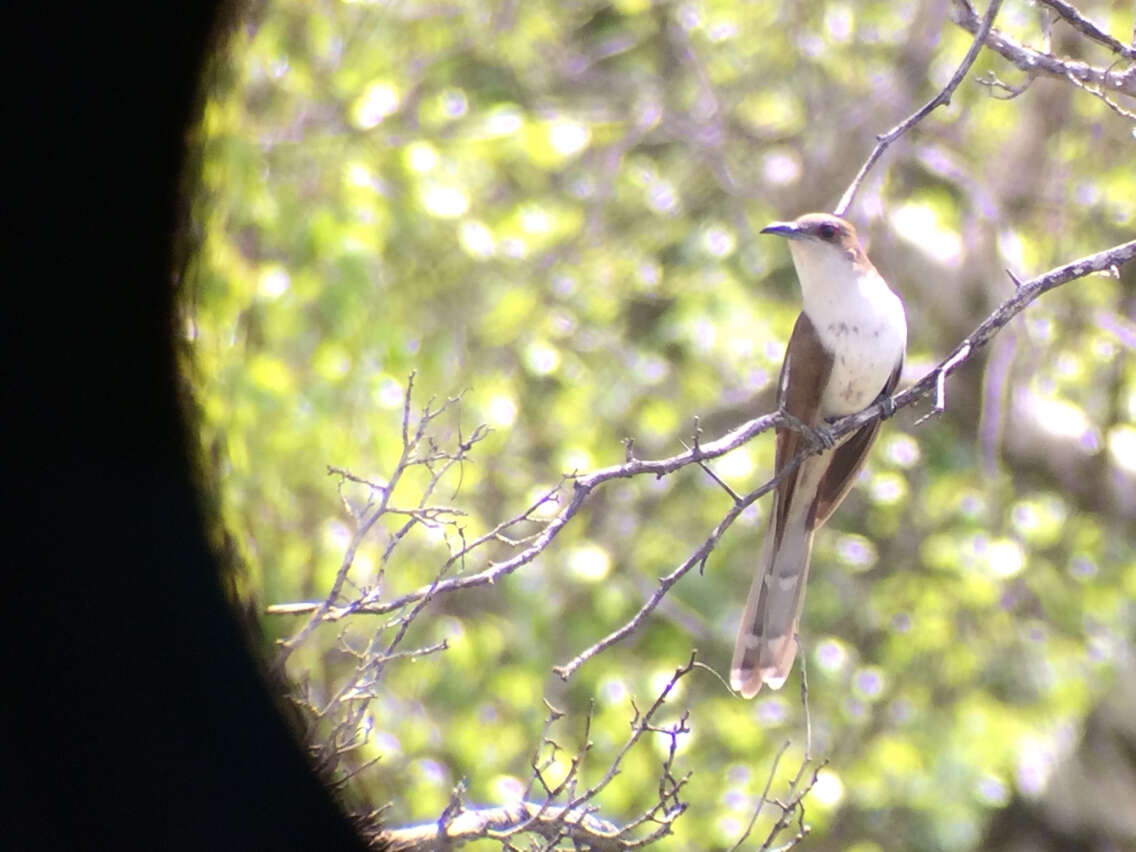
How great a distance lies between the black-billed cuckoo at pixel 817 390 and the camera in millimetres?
3773

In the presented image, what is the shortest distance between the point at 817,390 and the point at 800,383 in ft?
0.18

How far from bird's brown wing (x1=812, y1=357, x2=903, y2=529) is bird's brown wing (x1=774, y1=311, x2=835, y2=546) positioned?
0.10 meters

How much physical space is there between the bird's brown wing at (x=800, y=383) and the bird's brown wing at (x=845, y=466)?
104 millimetres

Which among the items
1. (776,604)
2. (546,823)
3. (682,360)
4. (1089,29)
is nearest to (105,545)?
(546,823)

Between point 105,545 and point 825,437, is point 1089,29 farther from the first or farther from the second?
point 105,545

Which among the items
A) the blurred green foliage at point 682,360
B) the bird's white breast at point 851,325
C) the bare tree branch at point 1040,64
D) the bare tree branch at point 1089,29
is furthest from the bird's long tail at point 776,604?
the blurred green foliage at point 682,360

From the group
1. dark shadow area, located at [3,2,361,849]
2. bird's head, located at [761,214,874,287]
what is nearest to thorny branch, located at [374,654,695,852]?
dark shadow area, located at [3,2,361,849]

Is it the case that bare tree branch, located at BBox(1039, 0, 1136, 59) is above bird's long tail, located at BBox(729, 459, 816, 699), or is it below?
above

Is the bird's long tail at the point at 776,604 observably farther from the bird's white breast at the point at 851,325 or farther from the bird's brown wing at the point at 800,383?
the bird's white breast at the point at 851,325

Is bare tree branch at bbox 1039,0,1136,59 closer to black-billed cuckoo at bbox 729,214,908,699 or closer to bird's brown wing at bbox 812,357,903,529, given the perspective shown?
black-billed cuckoo at bbox 729,214,908,699

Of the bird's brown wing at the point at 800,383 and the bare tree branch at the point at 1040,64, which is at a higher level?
the bare tree branch at the point at 1040,64

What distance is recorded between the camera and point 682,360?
7.61 m

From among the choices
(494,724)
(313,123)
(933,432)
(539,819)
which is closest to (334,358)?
(313,123)

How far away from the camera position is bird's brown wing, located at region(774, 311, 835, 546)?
3834 mm
